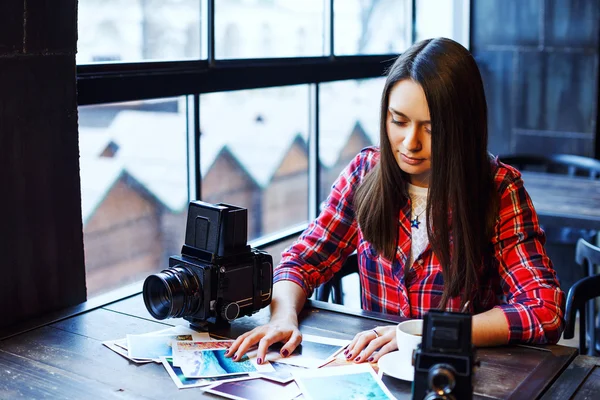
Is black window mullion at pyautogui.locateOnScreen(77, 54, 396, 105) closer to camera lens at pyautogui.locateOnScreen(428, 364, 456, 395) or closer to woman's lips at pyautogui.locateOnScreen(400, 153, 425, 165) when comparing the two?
woman's lips at pyautogui.locateOnScreen(400, 153, 425, 165)

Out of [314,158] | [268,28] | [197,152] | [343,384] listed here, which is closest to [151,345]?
[343,384]

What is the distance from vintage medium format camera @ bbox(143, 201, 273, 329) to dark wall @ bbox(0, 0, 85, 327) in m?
0.33

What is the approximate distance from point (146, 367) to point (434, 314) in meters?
0.64

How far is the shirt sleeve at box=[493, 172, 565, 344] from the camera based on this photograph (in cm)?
170

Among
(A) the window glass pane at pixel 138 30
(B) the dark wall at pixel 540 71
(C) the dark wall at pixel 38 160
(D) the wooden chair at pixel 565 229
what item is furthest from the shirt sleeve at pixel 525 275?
(B) the dark wall at pixel 540 71

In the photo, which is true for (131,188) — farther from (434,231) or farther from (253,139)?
(434,231)

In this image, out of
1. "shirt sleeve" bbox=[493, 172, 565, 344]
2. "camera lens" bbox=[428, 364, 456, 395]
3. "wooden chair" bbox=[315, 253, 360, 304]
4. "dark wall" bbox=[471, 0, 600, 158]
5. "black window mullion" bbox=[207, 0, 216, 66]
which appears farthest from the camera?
"dark wall" bbox=[471, 0, 600, 158]

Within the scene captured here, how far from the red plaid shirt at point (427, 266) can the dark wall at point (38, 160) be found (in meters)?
0.55

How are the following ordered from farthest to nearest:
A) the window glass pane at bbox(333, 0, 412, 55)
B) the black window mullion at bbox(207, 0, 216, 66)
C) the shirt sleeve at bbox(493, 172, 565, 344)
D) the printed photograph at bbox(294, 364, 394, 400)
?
the window glass pane at bbox(333, 0, 412, 55), the black window mullion at bbox(207, 0, 216, 66), the shirt sleeve at bbox(493, 172, 565, 344), the printed photograph at bbox(294, 364, 394, 400)

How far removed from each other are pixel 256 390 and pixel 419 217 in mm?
732

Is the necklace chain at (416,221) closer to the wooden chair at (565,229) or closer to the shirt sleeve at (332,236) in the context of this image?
the shirt sleeve at (332,236)

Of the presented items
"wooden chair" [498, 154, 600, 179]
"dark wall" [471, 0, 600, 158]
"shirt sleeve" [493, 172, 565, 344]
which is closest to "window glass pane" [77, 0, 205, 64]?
"shirt sleeve" [493, 172, 565, 344]

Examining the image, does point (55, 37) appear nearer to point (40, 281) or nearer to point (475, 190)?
point (40, 281)

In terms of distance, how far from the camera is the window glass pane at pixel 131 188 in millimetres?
2537
